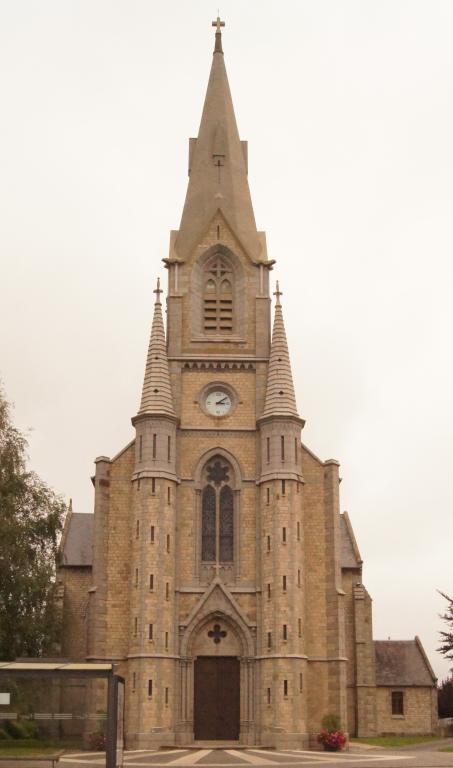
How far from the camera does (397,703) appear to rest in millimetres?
55344

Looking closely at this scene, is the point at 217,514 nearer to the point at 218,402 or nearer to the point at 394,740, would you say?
the point at 218,402

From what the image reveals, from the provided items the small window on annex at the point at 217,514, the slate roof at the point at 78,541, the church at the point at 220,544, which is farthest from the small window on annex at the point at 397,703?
the slate roof at the point at 78,541

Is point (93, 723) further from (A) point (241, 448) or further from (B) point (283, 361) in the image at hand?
(B) point (283, 361)

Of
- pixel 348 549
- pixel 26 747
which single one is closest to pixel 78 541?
pixel 348 549

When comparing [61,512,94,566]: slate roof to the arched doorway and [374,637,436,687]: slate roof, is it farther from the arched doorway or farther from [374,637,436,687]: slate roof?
[374,637,436,687]: slate roof

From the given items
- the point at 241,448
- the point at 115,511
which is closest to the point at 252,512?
the point at 241,448

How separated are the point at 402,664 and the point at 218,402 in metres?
20.6

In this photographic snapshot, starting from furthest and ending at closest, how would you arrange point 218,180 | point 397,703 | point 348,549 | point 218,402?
1. point 397,703
2. point 348,549
3. point 218,180
4. point 218,402

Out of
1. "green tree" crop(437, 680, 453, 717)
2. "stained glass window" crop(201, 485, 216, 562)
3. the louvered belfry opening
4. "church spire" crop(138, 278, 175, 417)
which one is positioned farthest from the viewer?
Answer: "green tree" crop(437, 680, 453, 717)

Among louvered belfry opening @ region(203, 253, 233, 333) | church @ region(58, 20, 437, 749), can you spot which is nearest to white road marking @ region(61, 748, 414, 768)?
church @ region(58, 20, 437, 749)

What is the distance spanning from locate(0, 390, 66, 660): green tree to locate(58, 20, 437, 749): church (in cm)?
217

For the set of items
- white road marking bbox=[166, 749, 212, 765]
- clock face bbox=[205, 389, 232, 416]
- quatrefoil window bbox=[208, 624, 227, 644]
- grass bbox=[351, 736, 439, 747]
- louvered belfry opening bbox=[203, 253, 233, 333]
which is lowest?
grass bbox=[351, 736, 439, 747]

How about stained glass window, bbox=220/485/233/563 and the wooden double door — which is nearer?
the wooden double door

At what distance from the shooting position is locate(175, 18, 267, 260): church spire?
51.5m
